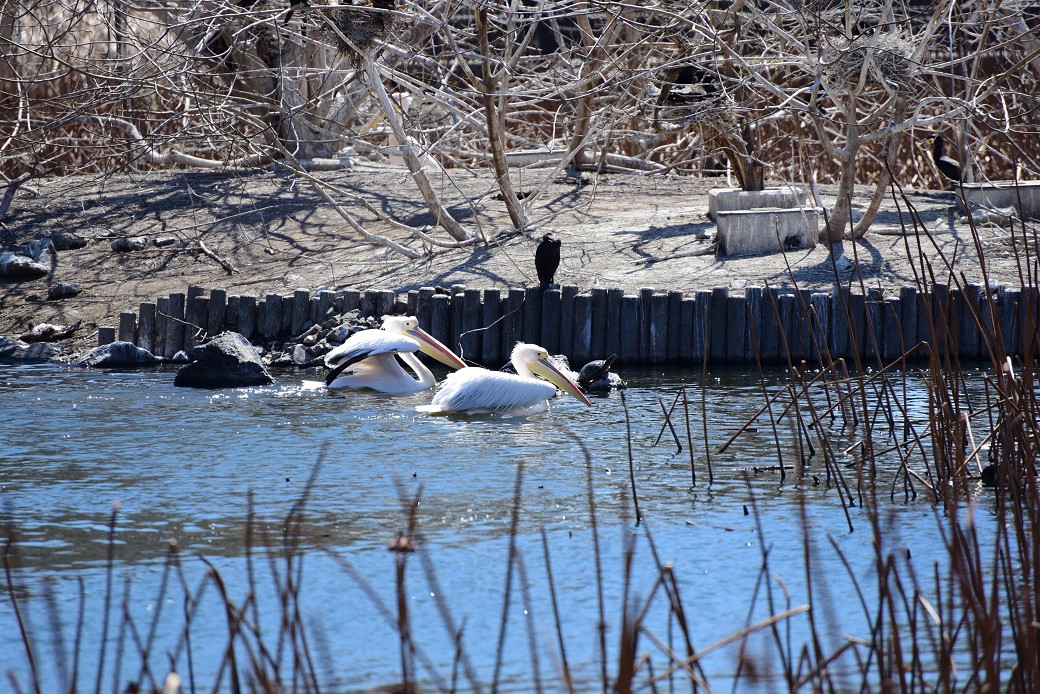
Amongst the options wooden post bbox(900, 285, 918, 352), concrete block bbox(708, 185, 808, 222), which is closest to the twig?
concrete block bbox(708, 185, 808, 222)

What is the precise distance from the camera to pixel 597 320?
10.1m

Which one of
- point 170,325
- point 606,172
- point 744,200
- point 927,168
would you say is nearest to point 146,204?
point 170,325

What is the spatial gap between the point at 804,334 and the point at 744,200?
2908mm

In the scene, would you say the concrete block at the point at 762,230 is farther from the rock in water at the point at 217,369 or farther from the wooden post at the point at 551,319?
the rock in water at the point at 217,369

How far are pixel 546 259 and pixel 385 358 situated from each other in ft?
5.47

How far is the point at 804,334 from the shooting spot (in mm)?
9914

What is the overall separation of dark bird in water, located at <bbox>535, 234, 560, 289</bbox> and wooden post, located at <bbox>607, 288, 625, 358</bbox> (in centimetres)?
53

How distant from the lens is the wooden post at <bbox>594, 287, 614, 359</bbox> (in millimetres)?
10000

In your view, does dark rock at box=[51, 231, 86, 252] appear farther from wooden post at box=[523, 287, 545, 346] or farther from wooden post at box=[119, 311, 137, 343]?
wooden post at box=[523, 287, 545, 346]

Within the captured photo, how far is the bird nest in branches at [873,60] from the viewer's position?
9649 millimetres

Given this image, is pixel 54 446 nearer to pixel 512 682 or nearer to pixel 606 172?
pixel 512 682

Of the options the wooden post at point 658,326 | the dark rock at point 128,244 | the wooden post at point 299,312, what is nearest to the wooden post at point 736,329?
the wooden post at point 658,326

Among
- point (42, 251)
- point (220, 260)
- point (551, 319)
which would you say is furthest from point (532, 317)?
point (42, 251)

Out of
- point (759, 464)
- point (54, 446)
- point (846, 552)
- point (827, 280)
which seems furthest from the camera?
point (827, 280)
